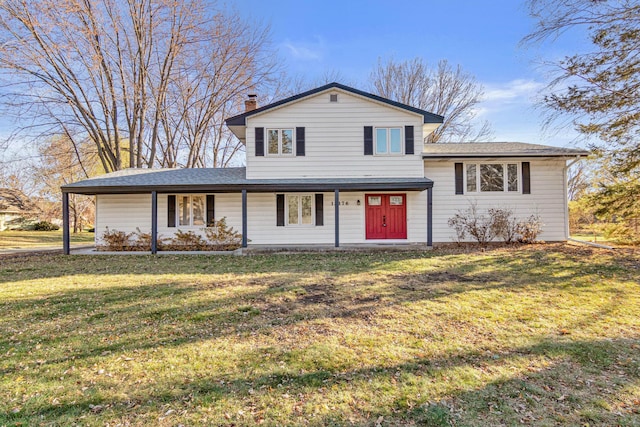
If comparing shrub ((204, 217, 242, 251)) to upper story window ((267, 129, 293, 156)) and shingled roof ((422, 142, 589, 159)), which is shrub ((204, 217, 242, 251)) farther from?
shingled roof ((422, 142, 589, 159))

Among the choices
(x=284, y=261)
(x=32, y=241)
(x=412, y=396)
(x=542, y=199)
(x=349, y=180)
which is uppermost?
(x=349, y=180)

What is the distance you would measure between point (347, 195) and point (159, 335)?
10103 mm

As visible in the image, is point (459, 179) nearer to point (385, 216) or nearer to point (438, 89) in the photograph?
point (385, 216)

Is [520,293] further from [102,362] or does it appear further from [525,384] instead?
[102,362]

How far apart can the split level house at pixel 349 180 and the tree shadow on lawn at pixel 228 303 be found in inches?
190

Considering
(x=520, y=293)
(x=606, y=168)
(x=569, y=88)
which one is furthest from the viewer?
(x=606, y=168)

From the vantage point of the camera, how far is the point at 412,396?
2.92m

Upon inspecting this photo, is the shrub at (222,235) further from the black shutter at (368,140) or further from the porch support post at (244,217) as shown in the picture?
the black shutter at (368,140)

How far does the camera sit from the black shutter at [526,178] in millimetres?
12922

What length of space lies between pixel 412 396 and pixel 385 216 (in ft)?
35.7

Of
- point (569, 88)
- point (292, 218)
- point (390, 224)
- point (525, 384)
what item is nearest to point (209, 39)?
point (292, 218)

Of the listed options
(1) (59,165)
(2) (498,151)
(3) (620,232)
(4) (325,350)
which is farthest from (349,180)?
(1) (59,165)

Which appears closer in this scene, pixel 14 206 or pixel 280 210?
pixel 280 210

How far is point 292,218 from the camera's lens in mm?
13586
